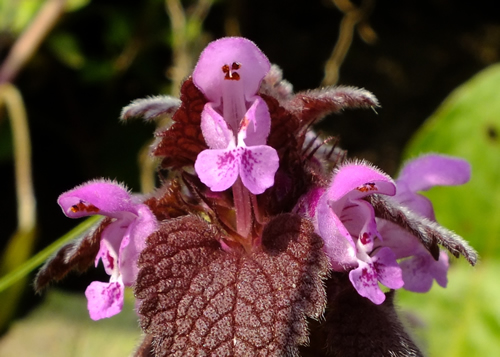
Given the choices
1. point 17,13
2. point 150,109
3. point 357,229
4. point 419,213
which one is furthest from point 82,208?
point 17,13

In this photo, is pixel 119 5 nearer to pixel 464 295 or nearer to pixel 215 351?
pixel 464 295

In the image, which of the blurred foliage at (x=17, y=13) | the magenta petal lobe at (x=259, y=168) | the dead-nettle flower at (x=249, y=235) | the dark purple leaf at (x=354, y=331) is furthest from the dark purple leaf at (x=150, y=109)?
the blurred foliage at (x=17, y=13)

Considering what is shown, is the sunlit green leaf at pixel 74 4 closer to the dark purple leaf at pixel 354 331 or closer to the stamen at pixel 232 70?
the stamen at pixel 232 70

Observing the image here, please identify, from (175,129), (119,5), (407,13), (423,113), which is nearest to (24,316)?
(119,5)

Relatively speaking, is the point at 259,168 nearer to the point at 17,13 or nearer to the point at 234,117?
the point at 234,117

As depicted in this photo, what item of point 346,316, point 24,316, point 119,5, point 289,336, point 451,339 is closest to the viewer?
point 289,336

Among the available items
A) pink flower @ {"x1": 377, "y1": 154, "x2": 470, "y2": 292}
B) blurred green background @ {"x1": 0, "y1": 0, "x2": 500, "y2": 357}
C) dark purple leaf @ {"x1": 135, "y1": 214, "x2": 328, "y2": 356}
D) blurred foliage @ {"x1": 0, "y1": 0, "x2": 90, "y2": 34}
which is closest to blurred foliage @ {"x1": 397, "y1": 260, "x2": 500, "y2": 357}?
blurred green background @ {"x1": 0, "y1": 0, "x2": 500, "y2": 357}
